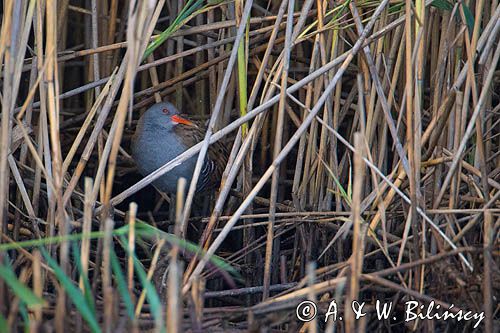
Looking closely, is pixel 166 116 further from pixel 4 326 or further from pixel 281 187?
pixel 4 326

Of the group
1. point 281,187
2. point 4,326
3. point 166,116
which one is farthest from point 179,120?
point 4,326

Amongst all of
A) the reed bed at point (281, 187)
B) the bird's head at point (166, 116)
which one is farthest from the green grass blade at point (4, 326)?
the bird's head at point (166, 116)

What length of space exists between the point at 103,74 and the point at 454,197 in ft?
6.18

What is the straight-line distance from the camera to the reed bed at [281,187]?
103 inches

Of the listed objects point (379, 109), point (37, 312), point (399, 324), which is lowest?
point (399, 324)

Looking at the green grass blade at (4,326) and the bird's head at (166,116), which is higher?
the bird's head at (166,116)

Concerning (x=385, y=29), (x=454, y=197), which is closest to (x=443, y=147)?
(x=454, y=197)

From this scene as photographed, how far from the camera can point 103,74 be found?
4.27 meters

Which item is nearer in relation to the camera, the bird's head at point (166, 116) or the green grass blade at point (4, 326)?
the green grass blade at point (4, 326)

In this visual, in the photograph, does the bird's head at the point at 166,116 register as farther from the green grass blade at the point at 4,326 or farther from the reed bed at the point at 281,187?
the green grass blade at the point at 4,326

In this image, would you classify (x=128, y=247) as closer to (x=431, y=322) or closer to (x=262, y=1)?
(x=431, y=322)

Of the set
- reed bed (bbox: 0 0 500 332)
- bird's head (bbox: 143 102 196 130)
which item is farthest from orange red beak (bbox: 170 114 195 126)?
reed bed (bbox: 0 0 500 332)

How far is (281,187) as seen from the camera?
438 cm

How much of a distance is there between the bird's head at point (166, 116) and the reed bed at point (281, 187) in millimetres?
96
